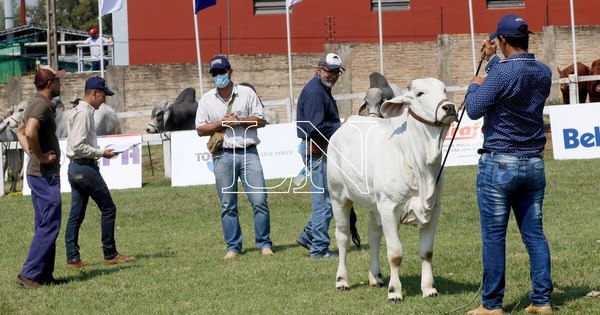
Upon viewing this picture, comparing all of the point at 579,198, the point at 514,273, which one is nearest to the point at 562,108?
the point at 579,198

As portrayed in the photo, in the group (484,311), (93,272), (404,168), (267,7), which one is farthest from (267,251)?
(267,7)

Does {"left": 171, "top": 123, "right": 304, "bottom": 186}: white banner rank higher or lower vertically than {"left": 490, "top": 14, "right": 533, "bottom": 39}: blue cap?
lower

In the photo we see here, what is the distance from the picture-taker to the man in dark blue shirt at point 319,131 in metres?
12.7

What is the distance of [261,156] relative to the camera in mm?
23156

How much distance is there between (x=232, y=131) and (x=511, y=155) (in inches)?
209

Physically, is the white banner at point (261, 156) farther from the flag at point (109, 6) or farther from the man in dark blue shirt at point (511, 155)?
the man in dark blue shirt at point (511, 155)

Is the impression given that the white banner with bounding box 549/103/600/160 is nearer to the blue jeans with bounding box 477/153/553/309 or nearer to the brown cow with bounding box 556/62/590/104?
the brown cow with bounding box 556/62/590/104

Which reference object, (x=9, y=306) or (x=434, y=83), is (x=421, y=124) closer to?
(x=434, y=83)

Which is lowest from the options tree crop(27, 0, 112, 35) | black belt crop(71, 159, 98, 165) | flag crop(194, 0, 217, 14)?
black belt crop(71, 159, 98, 165)

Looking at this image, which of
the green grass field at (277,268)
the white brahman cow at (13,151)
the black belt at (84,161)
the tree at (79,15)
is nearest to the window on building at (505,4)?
the white brahman cow at (13,151)

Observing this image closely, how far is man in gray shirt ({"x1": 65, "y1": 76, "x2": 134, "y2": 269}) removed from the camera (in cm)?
1304

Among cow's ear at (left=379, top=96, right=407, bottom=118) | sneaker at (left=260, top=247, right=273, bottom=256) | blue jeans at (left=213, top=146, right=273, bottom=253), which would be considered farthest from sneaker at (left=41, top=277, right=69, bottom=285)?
cow's ear at (left=379, top=96, right=407, bottom=118)

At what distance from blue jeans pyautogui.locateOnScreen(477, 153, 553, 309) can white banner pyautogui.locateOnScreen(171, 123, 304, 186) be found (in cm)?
1404

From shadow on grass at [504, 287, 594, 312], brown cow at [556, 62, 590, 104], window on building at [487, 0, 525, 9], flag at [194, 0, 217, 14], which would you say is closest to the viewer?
shadow on grass at [504, 287, 594, 312]
